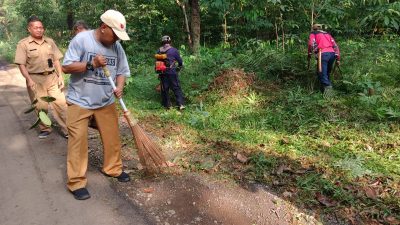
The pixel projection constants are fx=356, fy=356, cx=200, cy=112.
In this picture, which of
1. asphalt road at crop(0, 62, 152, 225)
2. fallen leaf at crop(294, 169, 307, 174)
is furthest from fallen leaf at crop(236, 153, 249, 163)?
asphalt road at crop(0, 62, 152, 225)

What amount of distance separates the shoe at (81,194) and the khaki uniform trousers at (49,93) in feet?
7.99

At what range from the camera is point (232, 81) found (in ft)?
26.1

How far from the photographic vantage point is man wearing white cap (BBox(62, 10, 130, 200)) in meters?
3.76

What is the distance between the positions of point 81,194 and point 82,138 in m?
0.64

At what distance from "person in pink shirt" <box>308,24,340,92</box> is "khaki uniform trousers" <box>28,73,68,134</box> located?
514 cm

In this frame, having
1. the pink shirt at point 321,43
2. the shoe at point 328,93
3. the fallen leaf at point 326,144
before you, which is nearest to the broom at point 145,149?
the fallen leaf at point 326,144

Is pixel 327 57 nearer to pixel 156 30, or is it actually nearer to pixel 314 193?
pixel 314 193

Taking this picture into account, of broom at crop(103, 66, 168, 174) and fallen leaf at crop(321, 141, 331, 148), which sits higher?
broom at crop(103, 66, 168, 174)

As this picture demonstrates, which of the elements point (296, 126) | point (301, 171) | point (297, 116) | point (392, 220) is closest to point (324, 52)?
point (297, 116)

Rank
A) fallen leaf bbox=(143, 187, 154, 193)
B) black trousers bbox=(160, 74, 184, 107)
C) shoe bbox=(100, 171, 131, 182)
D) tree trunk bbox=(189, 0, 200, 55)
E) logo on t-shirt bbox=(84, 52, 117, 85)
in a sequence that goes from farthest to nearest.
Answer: tree trunk bbox=(189, 0, 200, 55)
black trousers bbox=(160, 74, 184, 107)
shoe bbox=(100, 171, 131, 182)
fallen leaf bbox=(143, 187, 154, 193)
logo on t-shirt bbox=(84, 52, 117, 85)

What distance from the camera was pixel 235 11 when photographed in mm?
11531

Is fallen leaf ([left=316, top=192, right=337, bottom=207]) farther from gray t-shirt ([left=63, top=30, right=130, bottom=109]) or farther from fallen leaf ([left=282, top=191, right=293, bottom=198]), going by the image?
gray t-shirt ([left=63, top=30, right=130, bottom=109])

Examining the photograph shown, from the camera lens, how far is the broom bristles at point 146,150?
4.22m

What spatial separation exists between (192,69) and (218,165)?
5.80 m
